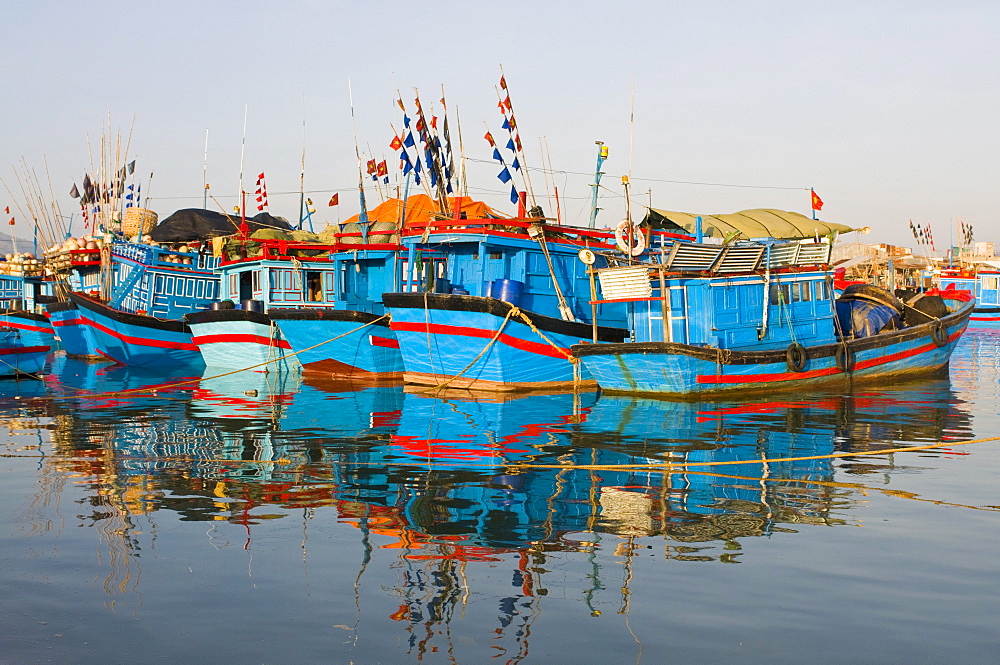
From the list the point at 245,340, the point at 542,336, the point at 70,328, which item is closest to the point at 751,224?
the point at 542,336

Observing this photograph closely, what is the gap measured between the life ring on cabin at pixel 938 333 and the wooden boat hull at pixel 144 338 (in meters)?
22.1

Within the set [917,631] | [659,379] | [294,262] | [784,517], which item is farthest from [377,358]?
[917,631]

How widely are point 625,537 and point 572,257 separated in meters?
15.9

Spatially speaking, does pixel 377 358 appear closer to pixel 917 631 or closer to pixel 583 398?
pixel 583 398

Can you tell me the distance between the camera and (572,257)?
2341 centimetres

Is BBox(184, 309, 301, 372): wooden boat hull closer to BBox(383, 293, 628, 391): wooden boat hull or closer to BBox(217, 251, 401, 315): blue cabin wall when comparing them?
BBox(217, 251, 401, 315): blue cabin wall

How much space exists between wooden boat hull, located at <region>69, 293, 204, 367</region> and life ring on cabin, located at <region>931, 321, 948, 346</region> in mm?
22150

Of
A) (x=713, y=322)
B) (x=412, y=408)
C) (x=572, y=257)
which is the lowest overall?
(x=412, y=408)

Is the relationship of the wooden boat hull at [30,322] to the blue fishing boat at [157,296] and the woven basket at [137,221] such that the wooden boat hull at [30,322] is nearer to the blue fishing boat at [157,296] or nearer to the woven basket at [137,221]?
the blue fishing boat at [157,296]

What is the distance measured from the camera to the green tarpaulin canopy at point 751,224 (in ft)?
81.9

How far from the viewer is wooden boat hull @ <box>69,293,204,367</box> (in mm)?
29203

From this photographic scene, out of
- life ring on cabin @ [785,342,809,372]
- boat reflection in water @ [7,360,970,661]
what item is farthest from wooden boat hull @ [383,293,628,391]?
life ring on cabin @ [785,342,809,372]

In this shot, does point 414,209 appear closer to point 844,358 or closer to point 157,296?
point 157,296

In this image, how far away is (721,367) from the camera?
19312 millimetres
